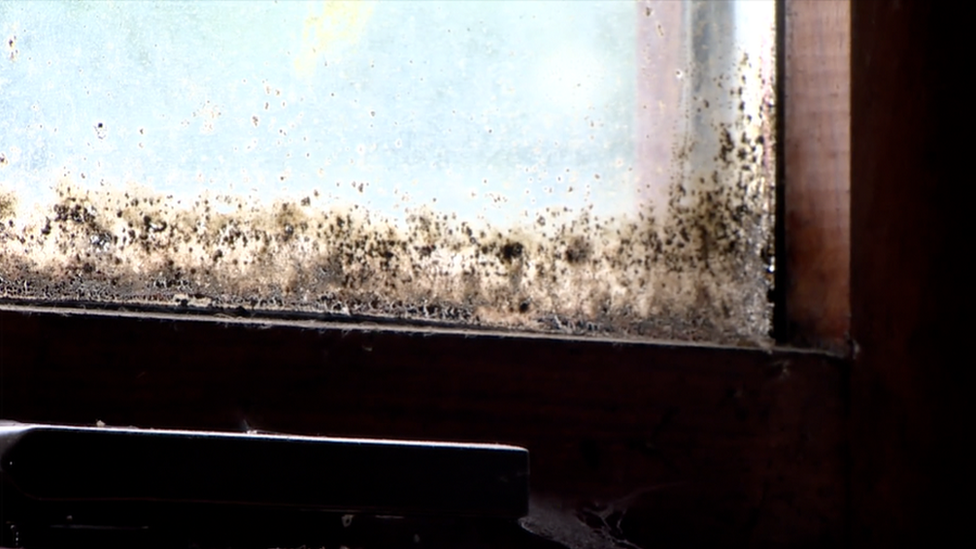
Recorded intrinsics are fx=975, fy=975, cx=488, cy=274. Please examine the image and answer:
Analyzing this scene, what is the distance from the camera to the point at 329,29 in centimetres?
50

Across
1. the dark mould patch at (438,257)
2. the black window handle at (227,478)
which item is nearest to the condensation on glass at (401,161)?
the dark mould patch at (438,257)

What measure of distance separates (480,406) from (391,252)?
9 cm

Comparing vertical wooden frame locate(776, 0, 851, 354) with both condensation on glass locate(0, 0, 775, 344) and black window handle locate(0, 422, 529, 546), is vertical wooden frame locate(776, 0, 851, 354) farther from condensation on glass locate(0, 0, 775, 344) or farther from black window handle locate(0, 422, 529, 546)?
black window handle locate(0, 422, 529, 546)

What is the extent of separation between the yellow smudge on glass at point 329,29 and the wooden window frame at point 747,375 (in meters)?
0.14

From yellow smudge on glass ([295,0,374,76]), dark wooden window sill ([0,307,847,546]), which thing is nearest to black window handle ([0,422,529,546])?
dark wooden window sill ([0,307,847,546])

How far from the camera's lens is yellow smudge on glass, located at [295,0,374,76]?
1.63 feet

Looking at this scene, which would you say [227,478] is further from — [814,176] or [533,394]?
[814,176]

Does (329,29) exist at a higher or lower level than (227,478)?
higher

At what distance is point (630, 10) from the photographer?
0.56 meters

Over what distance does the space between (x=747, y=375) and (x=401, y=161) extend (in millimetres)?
213

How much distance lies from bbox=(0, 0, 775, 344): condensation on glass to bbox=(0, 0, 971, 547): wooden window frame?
0.03 metres

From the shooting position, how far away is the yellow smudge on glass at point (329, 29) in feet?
1.63

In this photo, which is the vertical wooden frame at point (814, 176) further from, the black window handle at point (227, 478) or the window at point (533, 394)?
the black window handle at point (227, 478)

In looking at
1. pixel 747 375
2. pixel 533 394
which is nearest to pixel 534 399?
pixel 533 394
